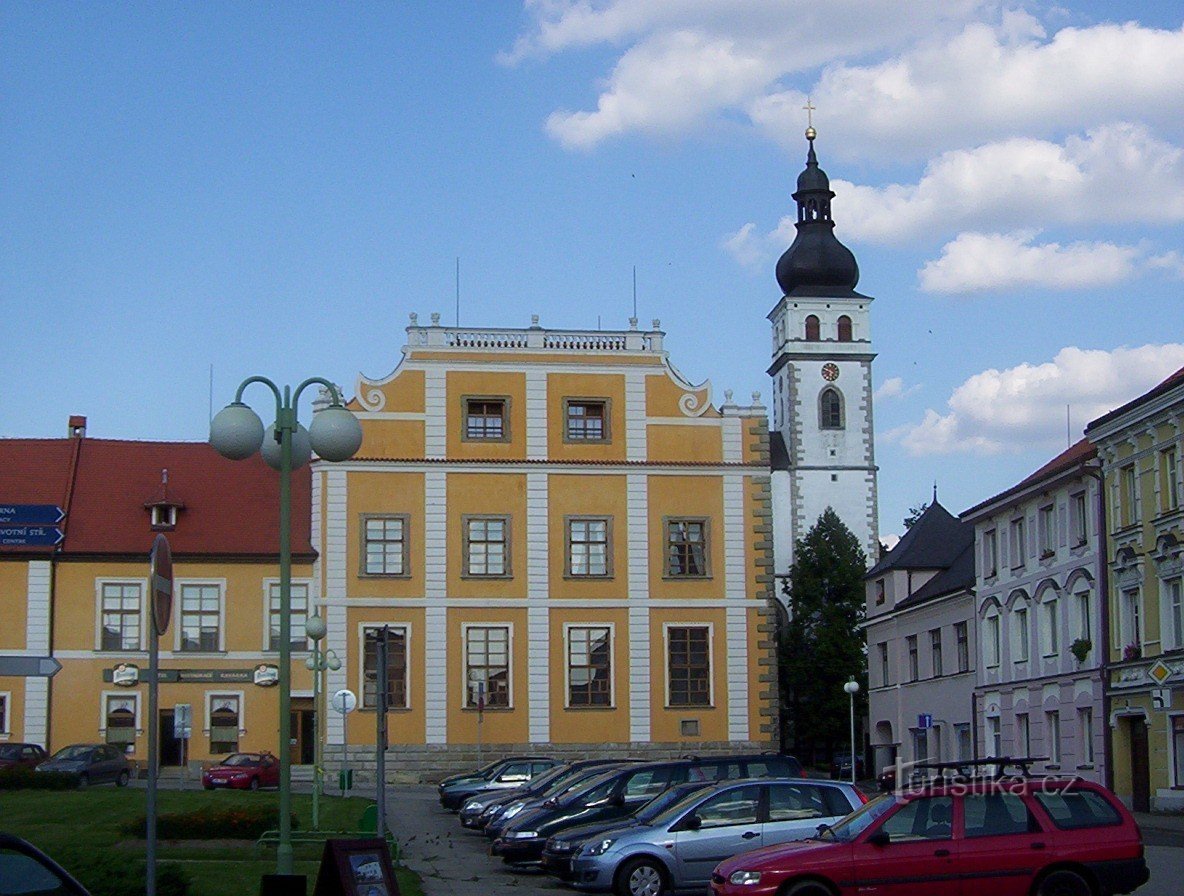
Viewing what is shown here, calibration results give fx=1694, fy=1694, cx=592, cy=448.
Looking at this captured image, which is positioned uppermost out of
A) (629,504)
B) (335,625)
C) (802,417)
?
(802,417)

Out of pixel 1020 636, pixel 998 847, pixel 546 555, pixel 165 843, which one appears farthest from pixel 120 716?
pixel 998 847

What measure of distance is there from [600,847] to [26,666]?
1083 cm

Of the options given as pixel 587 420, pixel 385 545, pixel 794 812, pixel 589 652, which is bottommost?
pixel 794 812

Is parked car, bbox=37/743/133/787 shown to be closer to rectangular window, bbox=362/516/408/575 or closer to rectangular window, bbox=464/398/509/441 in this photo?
rectangular window, bbox=362/516/408/575

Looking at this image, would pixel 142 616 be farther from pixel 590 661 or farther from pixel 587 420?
pixel 587 420

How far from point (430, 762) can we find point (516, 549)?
300 inches

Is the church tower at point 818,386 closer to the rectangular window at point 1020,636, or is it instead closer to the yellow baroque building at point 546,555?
the yellow baroque building at point 546,555

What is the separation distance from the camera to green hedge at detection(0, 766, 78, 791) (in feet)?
139

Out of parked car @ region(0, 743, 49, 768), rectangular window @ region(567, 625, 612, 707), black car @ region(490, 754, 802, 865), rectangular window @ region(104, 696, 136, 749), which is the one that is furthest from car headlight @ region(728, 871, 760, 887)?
rectangular window @ region(104, 696, 136, 749)

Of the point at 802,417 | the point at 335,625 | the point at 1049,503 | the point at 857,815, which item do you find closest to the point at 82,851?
the point at 857,815

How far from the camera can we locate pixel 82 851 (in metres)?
15.2

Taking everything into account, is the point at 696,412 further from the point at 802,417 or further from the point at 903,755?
the point at 802,417

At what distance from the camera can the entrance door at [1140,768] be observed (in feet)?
137

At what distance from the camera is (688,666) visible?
5750 centimetres
